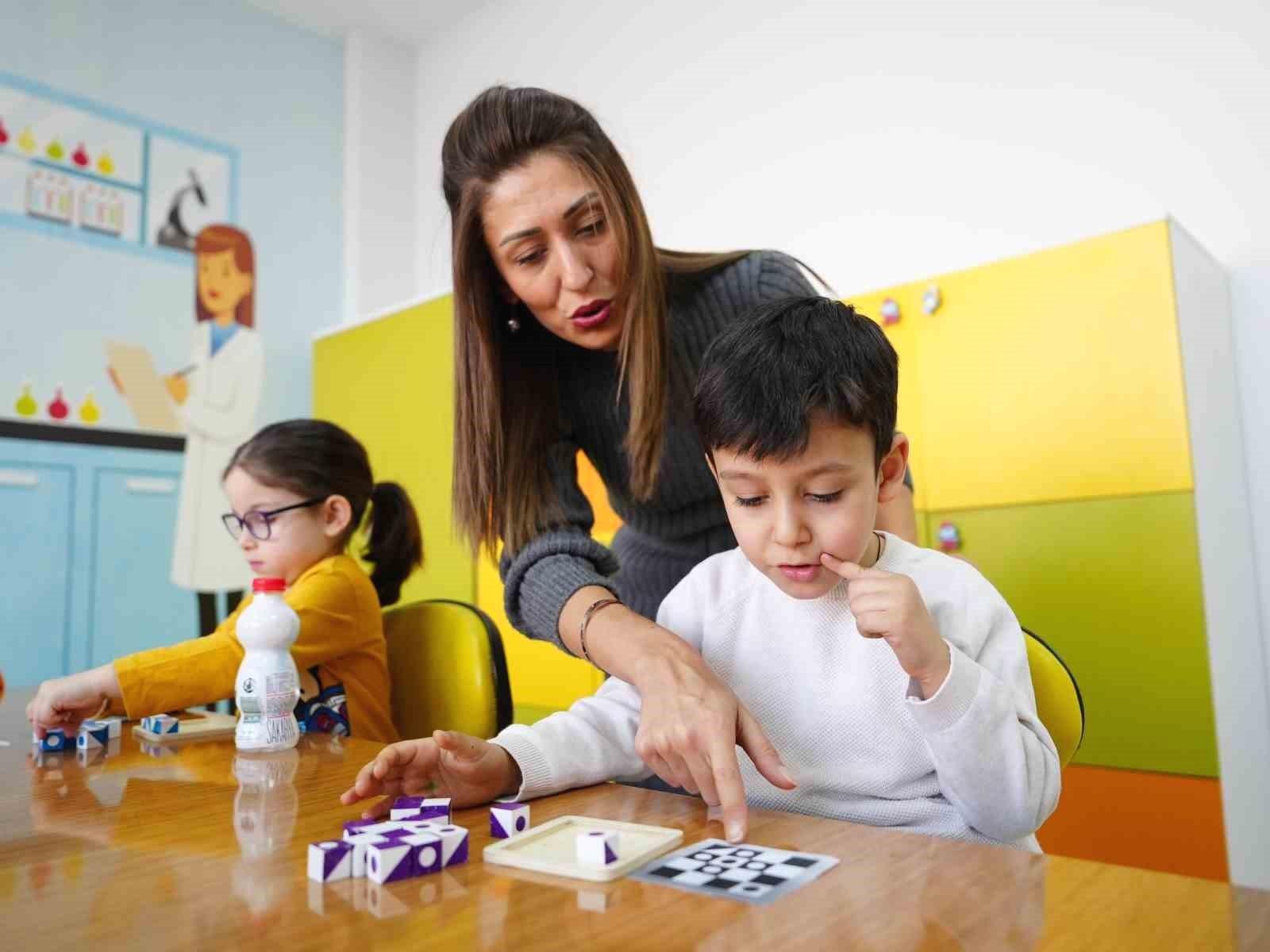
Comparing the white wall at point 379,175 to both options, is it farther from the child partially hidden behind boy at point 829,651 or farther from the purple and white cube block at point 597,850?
the purple and white cube block at point 597,850

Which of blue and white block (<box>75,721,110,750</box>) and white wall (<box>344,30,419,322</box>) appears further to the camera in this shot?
white wall (<box>344,30,419,322</box>)

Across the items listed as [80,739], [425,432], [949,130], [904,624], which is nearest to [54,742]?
[80,739]

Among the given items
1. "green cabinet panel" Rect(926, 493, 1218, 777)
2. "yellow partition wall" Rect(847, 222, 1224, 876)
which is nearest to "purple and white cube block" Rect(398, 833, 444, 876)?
"green cabinet panel" Rect(926, 493, 1218, 777)

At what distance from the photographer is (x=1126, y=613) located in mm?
1865

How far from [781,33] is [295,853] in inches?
113

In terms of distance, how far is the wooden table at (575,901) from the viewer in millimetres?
453

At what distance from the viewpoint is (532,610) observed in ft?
3.70

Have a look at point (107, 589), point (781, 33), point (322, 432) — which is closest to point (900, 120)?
point (781, 33)

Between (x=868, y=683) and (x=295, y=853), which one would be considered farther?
(x=868, y=683)

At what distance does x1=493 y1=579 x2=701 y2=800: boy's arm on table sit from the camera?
78 centimetres

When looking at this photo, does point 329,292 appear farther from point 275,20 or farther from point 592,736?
point 592,736

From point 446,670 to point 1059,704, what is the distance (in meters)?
0.83

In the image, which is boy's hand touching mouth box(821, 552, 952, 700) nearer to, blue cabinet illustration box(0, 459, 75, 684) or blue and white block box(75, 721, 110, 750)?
blue and white block box(75, 721, 110, 750)

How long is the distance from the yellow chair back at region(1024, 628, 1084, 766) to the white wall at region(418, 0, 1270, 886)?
1126mm
